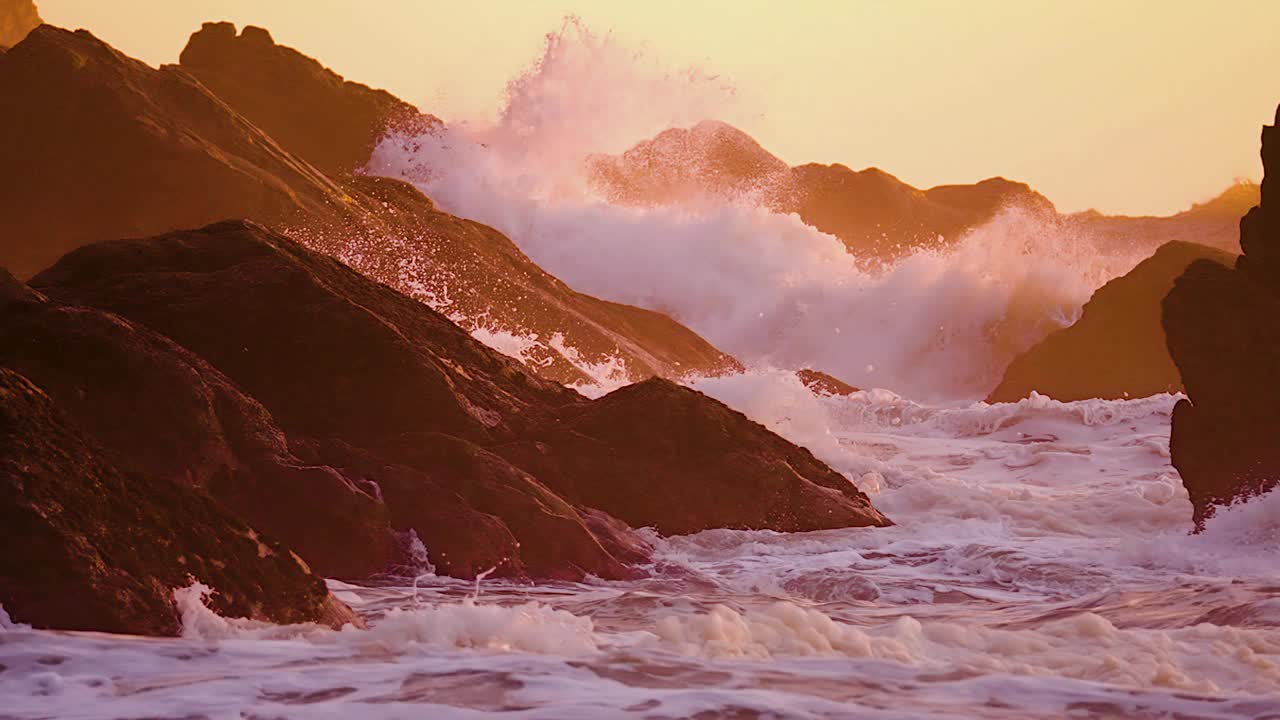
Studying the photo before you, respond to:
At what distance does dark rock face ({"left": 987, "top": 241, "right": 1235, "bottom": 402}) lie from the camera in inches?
1417

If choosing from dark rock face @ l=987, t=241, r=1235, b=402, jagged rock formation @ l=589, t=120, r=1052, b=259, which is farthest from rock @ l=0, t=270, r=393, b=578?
jagged rock formation @ l=589, t=120, r=1052, b=259

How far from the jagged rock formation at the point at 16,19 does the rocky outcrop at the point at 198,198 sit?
791 inches

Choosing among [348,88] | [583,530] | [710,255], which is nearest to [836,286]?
[710,255]

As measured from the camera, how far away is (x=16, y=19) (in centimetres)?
4597

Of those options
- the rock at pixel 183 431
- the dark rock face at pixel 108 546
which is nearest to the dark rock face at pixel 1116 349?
the rock at pixel 183 431

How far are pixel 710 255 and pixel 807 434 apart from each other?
105 feet

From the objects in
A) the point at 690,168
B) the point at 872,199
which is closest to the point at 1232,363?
the point at 690,168

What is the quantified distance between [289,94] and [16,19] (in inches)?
406

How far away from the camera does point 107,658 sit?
5.24 m

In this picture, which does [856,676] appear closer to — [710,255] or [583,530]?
[583,530]

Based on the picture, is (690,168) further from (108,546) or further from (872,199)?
(108,546)

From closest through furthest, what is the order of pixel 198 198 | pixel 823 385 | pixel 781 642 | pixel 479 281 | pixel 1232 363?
pixel 781 642 < pixel 1232 363 < pixel 198 198 < pixel 479 281 < pixel 823 385

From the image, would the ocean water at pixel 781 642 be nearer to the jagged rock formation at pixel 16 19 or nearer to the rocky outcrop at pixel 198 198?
the rocky outcrop at pixel 198 198

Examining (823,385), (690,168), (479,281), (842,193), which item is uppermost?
(842,193)
